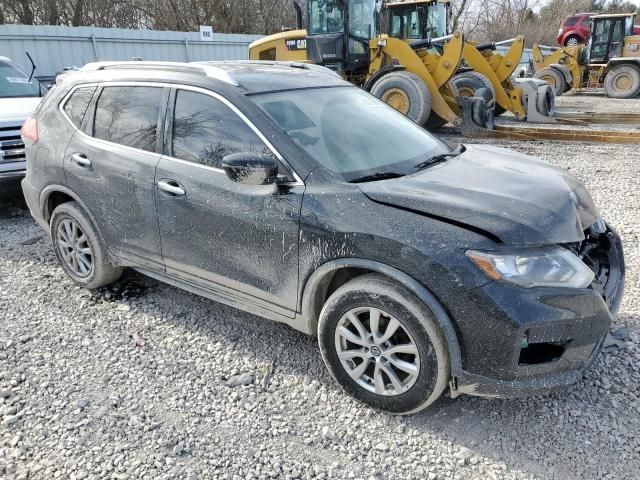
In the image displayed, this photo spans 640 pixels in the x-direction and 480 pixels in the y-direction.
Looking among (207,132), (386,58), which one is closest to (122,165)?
(207,132)

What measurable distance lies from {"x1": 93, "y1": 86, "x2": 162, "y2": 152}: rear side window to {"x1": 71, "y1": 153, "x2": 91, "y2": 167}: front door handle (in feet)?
0.61

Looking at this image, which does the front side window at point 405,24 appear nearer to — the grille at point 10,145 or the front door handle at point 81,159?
the grille at point 10,145

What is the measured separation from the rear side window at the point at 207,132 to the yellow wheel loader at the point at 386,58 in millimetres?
7965

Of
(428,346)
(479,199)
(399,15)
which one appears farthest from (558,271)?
(399,15)

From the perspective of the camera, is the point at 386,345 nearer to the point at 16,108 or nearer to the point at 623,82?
the point at 16,108

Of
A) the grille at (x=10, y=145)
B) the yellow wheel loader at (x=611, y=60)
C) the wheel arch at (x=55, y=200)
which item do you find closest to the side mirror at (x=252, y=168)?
the wheel arch at (x=55, y=200)

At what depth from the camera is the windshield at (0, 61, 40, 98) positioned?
7297 millimetres

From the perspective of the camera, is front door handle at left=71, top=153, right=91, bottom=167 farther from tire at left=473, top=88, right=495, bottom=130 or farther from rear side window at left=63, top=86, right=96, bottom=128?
tire at left=473, top=88, right=495, bottom=130

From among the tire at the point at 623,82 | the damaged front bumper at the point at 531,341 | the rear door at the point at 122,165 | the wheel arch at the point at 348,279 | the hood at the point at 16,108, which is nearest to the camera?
the damaged front bumper at the point at 531,341

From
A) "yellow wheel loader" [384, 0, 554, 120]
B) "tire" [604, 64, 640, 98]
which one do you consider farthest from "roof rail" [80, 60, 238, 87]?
"tire" [604, 64, 640, 98]

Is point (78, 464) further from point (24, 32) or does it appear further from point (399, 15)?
point (24, 32)

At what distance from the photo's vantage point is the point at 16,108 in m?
6.57

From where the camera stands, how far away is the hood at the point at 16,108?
6184 millimetres

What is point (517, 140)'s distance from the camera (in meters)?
10.4
